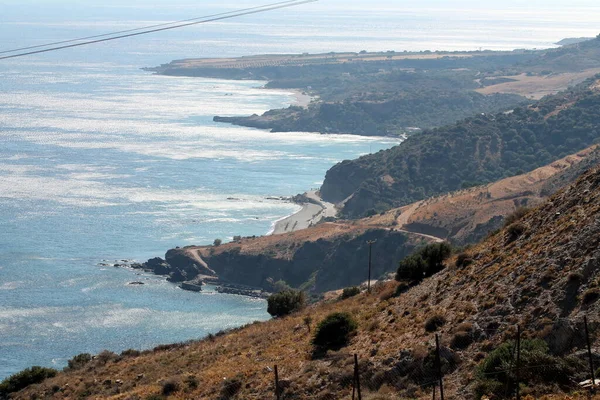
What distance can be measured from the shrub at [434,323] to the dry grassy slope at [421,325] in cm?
16

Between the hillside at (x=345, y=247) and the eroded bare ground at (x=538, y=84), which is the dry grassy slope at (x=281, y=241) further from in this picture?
the eroded bare ground at (x=538, y=84)

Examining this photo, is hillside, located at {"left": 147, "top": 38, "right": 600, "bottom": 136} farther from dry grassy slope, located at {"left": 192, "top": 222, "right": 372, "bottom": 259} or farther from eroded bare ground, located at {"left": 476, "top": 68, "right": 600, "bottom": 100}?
dry grassy slope, located at {"left": 192, "top": 222, "right": 372, "bottom": 259}

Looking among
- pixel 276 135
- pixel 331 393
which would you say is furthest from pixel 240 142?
pixel 331 393

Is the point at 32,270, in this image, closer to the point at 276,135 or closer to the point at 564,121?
the point at 564,121

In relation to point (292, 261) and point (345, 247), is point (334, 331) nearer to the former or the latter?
point (345, 247)

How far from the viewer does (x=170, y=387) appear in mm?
19969

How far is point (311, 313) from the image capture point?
81.3ft

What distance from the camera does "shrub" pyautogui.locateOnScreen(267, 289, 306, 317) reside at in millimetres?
29531

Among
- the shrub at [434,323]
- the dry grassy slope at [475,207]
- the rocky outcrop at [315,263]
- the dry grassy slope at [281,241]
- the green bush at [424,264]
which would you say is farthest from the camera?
the dry grassy slope at [281,241]

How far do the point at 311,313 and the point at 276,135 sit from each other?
103064 mm

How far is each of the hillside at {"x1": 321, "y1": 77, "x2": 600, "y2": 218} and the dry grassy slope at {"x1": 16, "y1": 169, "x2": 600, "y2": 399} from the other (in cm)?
5660

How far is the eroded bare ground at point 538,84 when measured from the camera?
13838 cm

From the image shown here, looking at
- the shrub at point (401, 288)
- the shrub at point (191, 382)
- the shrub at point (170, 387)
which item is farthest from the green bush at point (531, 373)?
the shrub at point (401, 288)

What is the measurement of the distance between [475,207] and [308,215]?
1974cm
